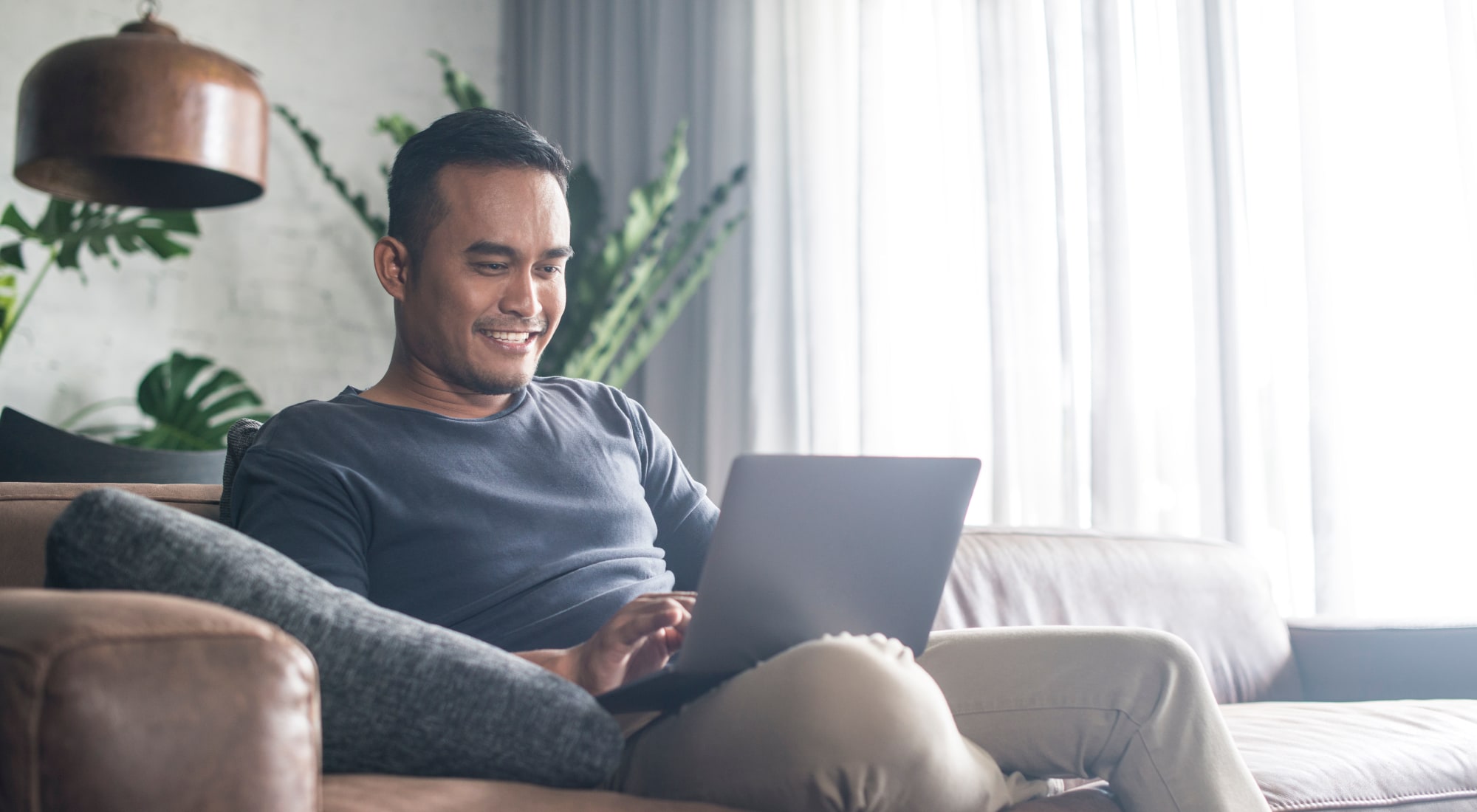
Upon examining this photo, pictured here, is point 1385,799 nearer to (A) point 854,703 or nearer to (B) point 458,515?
(A) point 854,703

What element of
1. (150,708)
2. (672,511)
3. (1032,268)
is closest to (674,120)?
(1032,268)

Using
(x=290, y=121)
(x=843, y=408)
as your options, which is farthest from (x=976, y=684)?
(x=290, y=121)

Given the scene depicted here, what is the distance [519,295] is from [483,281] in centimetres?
4

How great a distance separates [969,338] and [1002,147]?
45cm

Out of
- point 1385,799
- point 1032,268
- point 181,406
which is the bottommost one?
point 1385,799

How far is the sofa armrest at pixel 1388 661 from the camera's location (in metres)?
1.74

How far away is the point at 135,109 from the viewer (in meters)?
1.76

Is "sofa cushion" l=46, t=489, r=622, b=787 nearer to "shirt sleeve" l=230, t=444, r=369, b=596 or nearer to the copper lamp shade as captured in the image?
"shirt sleeve" l=230, t=444, r=369, b=596

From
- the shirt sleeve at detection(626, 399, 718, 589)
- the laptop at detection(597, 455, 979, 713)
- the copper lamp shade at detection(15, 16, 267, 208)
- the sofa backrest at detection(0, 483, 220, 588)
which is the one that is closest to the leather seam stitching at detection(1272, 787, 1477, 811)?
the laptop at detection(597, 455, 979, 713)

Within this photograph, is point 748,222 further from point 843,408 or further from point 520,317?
point 520,317

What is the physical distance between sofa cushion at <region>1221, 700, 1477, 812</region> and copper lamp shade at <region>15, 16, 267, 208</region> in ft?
5.51

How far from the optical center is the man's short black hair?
1368mm

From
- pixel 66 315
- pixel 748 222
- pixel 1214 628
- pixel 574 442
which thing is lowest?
pixel 1214 628

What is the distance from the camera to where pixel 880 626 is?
3.37 feet
